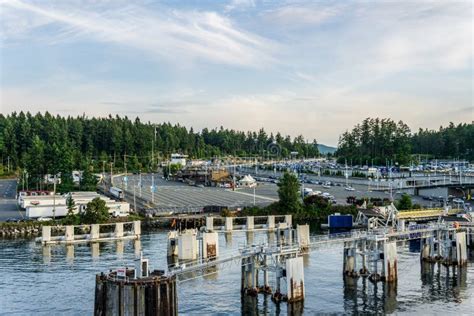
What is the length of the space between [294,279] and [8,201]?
72852 mm

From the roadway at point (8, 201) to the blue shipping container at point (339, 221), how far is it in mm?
42583

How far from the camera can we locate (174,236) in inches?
2442

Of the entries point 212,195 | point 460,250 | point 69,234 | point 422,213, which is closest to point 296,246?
point 460,250

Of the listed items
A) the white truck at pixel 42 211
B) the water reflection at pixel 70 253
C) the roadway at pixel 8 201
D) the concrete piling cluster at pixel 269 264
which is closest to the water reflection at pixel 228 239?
the concrete piling cluster at pixel 269 264

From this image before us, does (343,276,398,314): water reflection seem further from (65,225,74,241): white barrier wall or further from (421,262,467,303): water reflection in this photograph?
(65,225,74,241): white barrier wall

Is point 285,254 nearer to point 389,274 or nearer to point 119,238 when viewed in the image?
point 389,274

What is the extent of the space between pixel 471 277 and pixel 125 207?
168ft

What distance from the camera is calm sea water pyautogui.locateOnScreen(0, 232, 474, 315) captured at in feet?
135

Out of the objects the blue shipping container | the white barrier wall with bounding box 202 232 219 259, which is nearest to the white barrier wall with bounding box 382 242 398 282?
the white barrier wall with bounding box 202 232 219 259

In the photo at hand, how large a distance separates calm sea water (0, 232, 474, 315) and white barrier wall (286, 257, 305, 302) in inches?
30.6

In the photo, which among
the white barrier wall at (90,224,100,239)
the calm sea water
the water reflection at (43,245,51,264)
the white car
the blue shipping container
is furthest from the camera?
the blue shipping container

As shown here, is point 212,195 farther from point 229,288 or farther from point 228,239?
point 229,288

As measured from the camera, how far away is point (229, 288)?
46688 mm

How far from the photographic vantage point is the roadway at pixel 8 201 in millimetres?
86438
